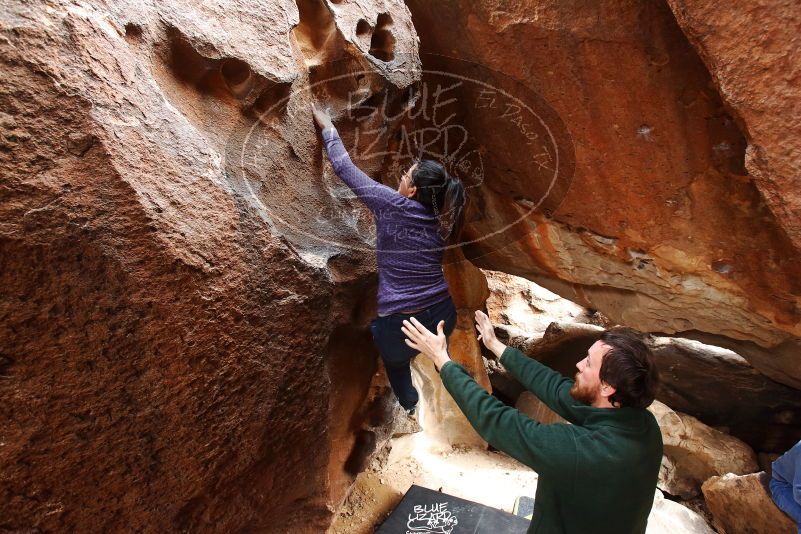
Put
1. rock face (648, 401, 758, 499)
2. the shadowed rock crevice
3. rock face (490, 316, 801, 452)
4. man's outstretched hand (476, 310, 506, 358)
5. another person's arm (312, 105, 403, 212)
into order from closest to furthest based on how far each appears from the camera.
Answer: man's outstretched hand (476, 310, 506, 358), another person's arm (312, 105, 403, 212), the shadowed rock crevice, rock face (648, 401, 758, 499), rock face (490, 316, 801, 452)

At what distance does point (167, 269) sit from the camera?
1495 millimetres

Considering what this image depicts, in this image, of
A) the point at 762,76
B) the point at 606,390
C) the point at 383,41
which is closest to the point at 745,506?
the point at 606,390

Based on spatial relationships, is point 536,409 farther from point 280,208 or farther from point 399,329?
point 280,208

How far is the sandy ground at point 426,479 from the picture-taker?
3004 millimetres

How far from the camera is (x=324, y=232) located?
Answer: 216 centimetres

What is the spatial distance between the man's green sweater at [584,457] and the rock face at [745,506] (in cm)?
210

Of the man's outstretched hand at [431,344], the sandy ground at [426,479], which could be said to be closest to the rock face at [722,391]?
the sandy ground at [426,479]

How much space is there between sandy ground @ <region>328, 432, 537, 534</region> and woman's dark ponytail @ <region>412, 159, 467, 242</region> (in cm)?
183

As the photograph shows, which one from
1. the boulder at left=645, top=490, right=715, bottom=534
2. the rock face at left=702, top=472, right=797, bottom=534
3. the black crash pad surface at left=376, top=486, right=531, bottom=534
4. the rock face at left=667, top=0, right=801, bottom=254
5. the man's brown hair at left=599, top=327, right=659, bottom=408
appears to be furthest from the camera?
the boulder at left=645, top=490, right=715, bottom=534

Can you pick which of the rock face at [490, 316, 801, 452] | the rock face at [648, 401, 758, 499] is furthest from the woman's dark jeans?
the rock face at [648, 401, 758, 499]

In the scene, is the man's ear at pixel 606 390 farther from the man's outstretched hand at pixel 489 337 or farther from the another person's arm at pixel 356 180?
the another person's arm at pixel 356 180

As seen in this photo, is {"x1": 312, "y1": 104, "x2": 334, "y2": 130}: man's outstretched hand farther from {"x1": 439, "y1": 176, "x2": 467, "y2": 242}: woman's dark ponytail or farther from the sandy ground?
the sandy ground

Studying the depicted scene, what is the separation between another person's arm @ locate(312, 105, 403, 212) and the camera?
79.7 inches

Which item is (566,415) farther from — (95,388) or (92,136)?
(92,136)
